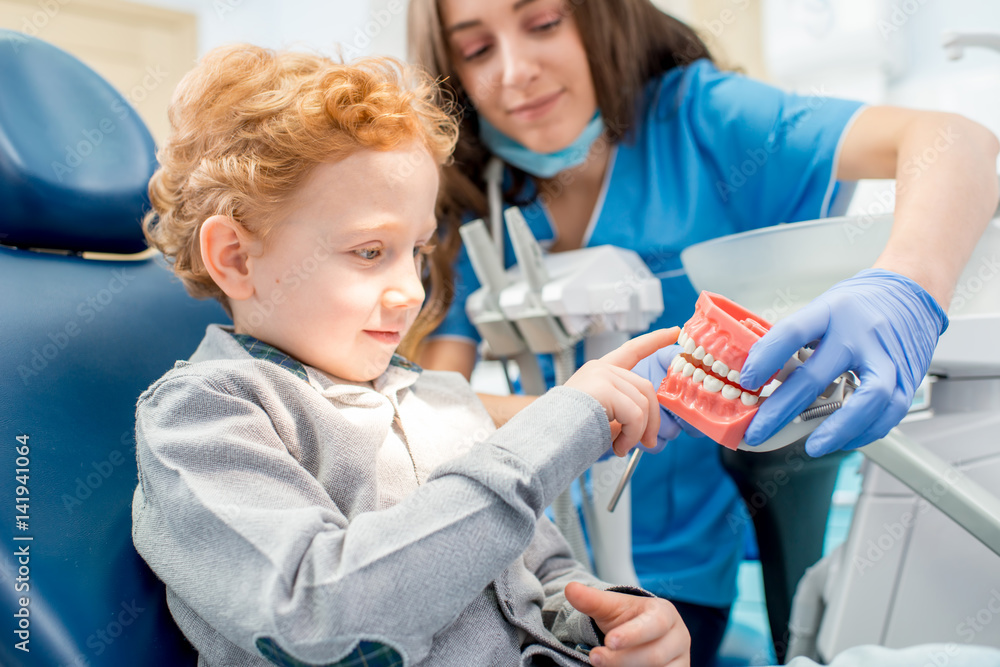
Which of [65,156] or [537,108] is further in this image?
[537,108]

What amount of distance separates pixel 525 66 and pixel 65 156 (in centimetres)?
67

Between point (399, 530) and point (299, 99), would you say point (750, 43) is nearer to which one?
point (299, 99)

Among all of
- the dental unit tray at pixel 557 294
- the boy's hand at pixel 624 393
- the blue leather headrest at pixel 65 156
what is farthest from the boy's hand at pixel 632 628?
the blue leather headrest at pixel 65 156

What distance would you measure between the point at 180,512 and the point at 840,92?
83.8 inches

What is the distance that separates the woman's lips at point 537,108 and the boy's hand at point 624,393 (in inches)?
24.6

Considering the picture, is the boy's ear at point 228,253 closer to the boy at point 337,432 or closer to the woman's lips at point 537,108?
the boy at point 337,432

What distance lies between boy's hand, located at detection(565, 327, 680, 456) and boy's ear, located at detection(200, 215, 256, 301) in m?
0.36

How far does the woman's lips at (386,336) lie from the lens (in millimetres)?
748

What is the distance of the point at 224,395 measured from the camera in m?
0.62

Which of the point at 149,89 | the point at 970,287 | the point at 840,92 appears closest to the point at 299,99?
the point at 970,287

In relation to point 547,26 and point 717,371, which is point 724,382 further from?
point 547,26

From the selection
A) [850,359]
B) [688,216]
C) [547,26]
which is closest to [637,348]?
[850,359]

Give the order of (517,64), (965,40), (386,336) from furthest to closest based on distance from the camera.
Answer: (517,64) → (965,40) → (386,336)

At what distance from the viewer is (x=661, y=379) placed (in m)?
0.85
